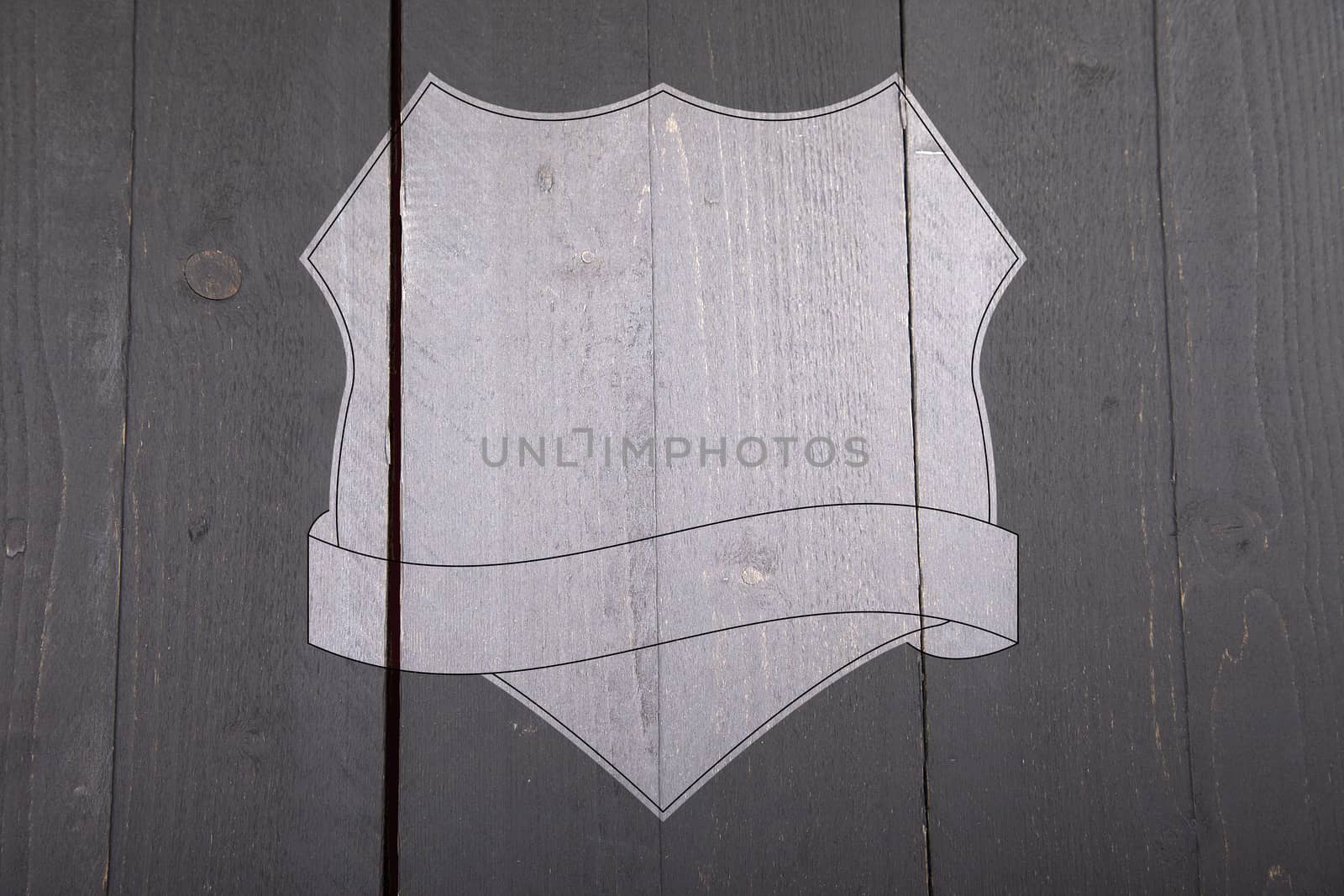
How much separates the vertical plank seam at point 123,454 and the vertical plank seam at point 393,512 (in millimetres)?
267

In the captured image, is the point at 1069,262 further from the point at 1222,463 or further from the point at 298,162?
the point at 298,162

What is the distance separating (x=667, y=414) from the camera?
37.4 inches

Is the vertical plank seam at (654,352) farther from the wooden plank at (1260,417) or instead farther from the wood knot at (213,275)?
the wooden plank at (1260,417)

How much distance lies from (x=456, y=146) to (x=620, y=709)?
2.04 ft

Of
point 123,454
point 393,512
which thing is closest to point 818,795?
point 393,512

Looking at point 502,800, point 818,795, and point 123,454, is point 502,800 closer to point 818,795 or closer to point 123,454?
point 818,795

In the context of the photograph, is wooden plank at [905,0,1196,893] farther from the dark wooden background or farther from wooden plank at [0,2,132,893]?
wooden plank at [0,2,132,893]

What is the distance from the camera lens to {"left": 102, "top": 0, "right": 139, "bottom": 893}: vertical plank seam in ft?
2.93

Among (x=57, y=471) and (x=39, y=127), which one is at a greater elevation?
(x=39, y=127)

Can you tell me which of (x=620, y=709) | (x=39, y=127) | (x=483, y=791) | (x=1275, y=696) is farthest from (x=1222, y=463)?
(x=39, y=127)

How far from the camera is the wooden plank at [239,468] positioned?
897 millimetres

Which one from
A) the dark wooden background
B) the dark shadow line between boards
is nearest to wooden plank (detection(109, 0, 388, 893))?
the dark wooden background

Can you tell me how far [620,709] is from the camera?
3.02 ft

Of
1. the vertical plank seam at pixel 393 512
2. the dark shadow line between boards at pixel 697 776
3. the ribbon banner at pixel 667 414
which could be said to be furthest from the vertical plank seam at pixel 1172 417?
the vertical plank seam at pixel 393 512
